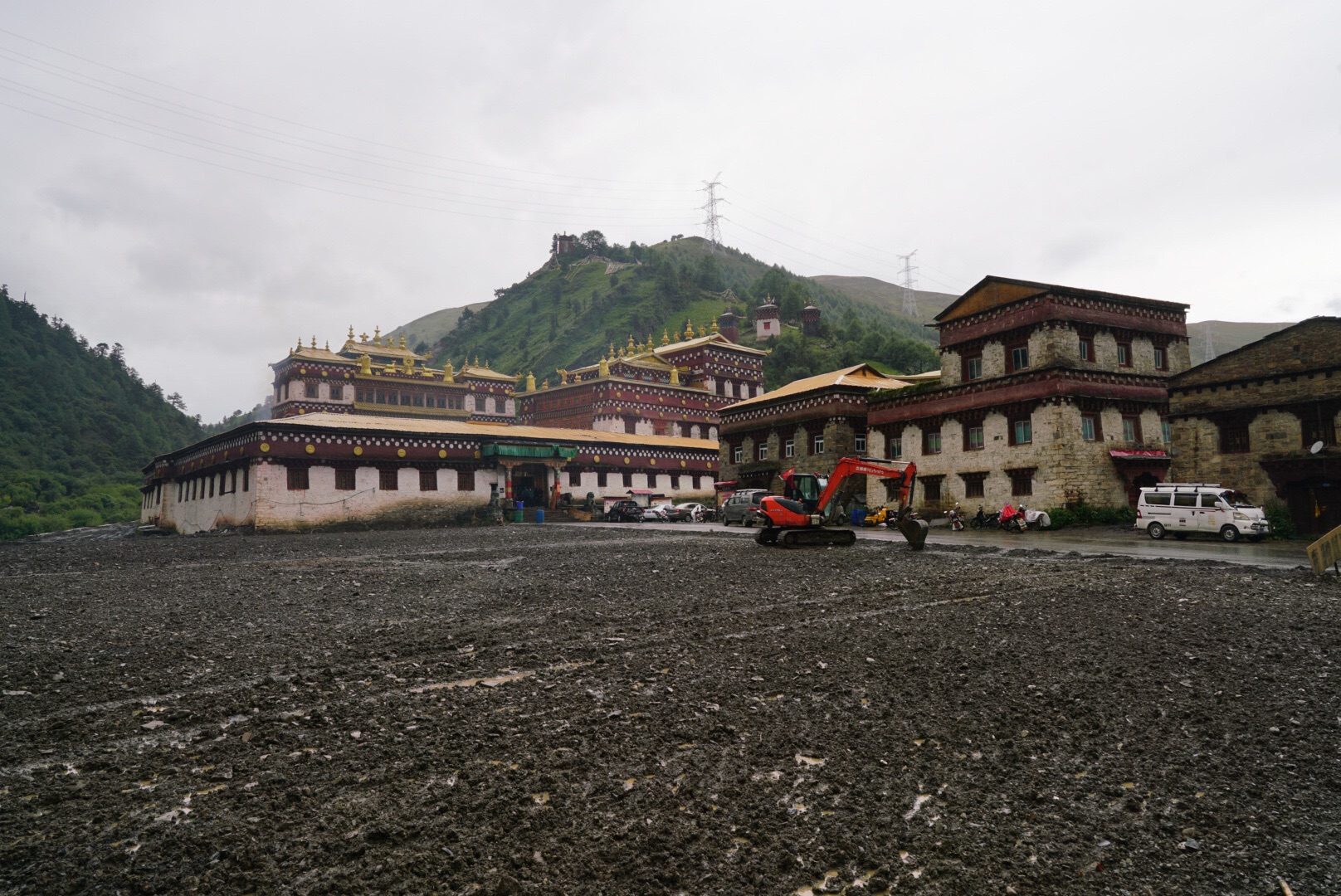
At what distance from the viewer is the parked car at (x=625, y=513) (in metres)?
45.5

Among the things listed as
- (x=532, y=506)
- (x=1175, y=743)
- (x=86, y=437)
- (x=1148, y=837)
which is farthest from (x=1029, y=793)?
(x=86, y=437)

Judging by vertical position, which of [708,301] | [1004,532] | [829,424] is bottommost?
[1004,532]

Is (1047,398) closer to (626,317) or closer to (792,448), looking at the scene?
(792,448)

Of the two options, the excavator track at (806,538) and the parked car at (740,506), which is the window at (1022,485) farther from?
the excavator track at (806,538)

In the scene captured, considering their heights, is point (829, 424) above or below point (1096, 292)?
below

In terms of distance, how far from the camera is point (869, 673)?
7859 mm

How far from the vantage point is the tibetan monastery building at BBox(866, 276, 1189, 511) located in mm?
32281

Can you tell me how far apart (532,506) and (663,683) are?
4271 centimetres

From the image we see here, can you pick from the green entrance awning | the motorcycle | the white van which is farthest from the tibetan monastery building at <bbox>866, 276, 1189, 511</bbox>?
the green entrance awning

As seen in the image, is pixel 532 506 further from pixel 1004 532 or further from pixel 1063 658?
pixel 1063 658

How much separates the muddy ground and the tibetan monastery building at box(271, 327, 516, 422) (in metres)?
56.1

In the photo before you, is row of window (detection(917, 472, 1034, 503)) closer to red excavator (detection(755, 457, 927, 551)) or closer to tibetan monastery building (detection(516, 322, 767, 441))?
red excavator (detection(755, 457, 927, 551))

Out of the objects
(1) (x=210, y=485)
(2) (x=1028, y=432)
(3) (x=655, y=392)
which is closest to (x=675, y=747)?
(2) (x=1028, y=432)

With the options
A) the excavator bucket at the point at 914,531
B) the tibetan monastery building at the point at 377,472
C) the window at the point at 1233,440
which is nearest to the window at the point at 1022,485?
the window at the point at 1233,440
